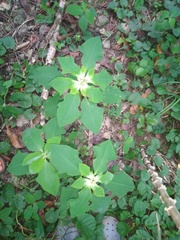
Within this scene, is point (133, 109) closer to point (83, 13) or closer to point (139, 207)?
point (139, 207)

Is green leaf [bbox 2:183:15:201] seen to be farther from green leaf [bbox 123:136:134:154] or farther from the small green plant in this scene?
the small green plant

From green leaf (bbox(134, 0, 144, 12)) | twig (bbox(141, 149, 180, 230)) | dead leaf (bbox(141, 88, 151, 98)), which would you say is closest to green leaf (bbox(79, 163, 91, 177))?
twig (bbox(141, 149, 180, 230))

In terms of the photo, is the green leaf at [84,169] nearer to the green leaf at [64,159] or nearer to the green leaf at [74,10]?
the green leaf at [64,159]

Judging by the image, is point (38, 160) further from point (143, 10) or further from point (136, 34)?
point (143, 10)

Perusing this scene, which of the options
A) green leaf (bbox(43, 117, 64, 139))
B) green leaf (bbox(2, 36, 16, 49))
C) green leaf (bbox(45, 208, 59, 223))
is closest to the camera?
green leaf (bbox(43, 117, 64, 139))

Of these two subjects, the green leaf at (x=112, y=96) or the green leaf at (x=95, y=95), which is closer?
the green leaf at (x=95, y=95)

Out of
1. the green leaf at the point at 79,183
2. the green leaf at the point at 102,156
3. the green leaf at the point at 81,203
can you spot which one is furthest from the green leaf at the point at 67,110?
the green leaf at the point at 81,203

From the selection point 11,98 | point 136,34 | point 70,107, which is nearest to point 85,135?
point 11,98
